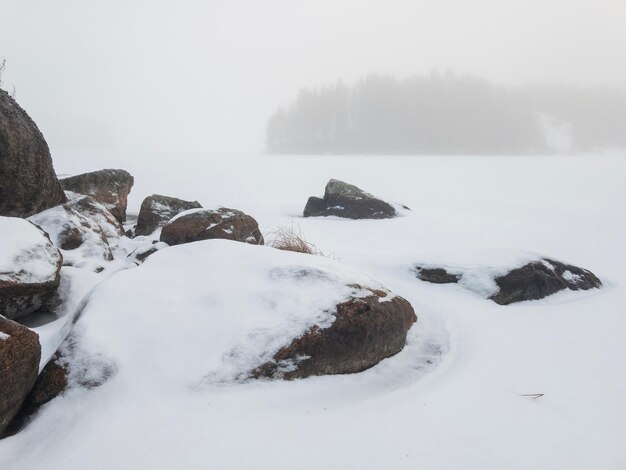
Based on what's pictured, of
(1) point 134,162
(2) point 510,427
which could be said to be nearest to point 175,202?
(2) point 510,427

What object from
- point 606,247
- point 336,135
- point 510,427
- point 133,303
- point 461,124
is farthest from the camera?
point 336,135

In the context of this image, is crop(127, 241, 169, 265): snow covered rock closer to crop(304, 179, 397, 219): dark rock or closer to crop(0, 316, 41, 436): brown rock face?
crop(0, 316, 41, 436): brown rock face

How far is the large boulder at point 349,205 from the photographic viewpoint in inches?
347

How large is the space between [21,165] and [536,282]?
5.80 meters

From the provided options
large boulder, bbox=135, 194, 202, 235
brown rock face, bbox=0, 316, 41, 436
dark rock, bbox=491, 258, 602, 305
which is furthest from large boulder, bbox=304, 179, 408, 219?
brown rock face, bbox=0, 316, 41, 436

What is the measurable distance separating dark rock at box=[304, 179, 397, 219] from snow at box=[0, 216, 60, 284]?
6.60 m

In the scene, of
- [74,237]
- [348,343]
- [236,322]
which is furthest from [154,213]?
[348,343]

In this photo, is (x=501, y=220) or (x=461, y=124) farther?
(x=461, y=124)

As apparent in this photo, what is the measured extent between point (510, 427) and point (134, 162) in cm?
2336

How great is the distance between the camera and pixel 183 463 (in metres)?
1.51

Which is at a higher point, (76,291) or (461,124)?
(461,124)

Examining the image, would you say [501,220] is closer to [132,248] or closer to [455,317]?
[455,317]

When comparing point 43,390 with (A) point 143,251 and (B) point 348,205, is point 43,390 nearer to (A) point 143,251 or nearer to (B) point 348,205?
(A) point 143,251

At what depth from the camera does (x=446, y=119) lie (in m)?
37.2
